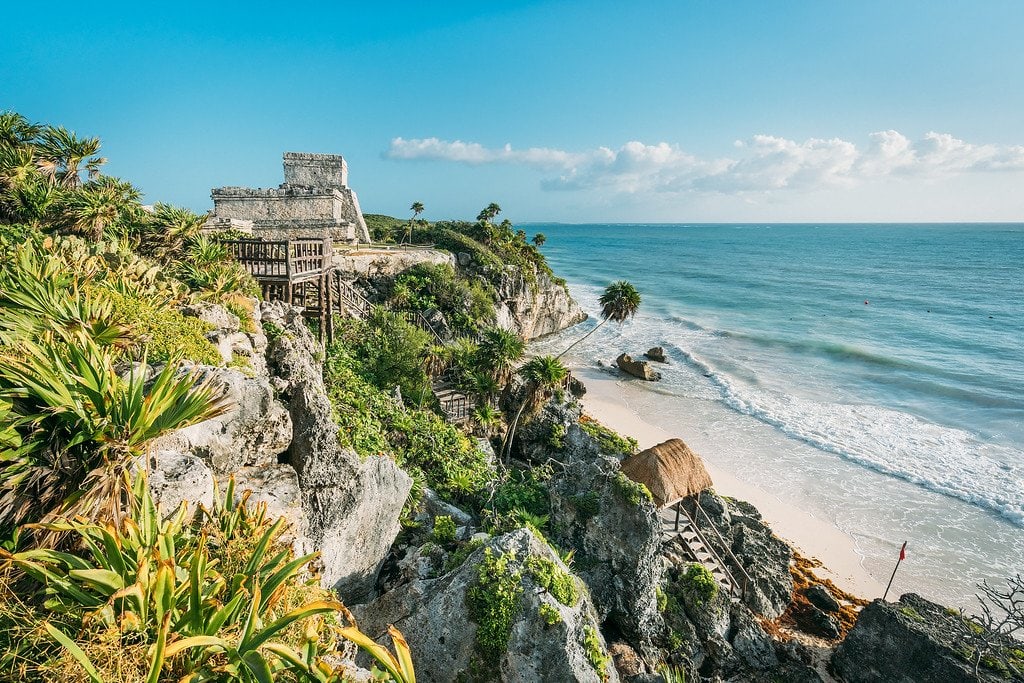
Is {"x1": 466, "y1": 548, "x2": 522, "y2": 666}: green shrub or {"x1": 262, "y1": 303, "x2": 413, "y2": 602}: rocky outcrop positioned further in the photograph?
{"x1": 262, "y1": 303, "x2": 413, "y2": 602}: rocky outcrop

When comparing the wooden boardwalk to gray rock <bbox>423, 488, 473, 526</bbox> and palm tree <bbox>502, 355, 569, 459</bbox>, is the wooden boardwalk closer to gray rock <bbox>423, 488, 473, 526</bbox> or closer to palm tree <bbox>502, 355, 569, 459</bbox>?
palm tree <bbox>502, 355, 569, 459</bbox>

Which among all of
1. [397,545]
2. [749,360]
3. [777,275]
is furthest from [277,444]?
[777,275]

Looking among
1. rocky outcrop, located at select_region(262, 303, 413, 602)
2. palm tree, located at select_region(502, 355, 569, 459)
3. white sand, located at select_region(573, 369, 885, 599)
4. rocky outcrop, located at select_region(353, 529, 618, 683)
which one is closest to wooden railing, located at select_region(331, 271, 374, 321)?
palm tree, located at select_region(502, 355, 569, 459)

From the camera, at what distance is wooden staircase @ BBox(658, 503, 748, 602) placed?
524 inches

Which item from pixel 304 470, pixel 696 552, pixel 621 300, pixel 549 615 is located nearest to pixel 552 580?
pixel 549 615

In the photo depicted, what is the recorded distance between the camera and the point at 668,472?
539 inches

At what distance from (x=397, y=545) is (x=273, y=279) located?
10735 mm

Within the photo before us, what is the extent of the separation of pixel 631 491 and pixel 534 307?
103 feet

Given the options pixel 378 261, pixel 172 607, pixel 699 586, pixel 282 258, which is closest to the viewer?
pixel 172 607

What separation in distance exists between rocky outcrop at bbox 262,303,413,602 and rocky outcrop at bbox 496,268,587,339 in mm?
26751

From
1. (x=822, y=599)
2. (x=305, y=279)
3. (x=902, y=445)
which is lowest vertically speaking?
(x=822, y=599)

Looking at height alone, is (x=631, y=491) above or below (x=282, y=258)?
below

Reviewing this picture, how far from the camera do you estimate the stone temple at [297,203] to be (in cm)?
2894

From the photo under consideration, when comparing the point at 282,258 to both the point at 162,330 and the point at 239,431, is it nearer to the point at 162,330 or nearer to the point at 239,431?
the point at 162,330
